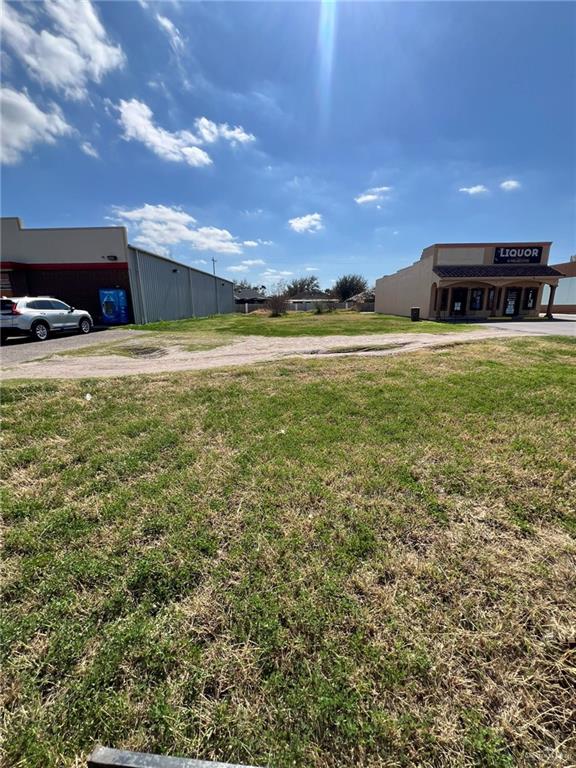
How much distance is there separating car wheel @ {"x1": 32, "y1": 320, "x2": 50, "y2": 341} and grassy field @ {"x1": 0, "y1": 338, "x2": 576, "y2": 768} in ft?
35.7

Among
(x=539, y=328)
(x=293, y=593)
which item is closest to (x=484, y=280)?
(x=539, y=328)

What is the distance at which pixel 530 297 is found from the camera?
2662 centimetres

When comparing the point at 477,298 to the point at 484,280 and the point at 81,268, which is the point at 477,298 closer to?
the point at 484,280

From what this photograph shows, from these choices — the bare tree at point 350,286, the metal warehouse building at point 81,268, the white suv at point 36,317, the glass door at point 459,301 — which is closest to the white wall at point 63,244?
the metal warehouse building at point 81,268

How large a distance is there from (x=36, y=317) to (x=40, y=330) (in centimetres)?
57

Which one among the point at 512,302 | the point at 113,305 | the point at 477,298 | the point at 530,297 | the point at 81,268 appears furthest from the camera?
the point at 530,297

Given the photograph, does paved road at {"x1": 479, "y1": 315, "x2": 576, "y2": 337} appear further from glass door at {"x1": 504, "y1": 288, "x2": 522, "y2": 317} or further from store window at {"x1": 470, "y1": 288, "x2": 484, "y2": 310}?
glass door at {"x1": 504, "y1": 288, "x2": 522, "y2": 317}

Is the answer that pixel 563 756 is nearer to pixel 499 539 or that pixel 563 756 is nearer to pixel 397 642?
pixel 397 642

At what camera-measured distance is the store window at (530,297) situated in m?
26.5

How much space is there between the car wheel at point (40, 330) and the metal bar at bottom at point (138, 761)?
572 inches

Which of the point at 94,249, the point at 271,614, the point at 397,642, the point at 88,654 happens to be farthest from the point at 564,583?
the point at 94,249

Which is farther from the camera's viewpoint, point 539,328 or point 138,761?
point 539,328

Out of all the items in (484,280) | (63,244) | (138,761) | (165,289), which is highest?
(63,244)

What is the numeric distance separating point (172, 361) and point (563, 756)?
8.19m
